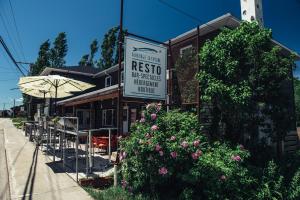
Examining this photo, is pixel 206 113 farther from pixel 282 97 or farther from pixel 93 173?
pixel 93 173

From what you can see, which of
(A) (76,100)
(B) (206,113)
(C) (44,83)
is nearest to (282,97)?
(B) (206,113)

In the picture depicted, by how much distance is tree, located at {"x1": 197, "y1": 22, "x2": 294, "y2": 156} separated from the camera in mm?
7047

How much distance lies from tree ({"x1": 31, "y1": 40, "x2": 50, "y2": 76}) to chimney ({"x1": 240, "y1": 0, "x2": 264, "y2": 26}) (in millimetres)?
39049

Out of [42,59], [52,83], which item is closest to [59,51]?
[42,59]

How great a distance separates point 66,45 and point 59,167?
4592 cm

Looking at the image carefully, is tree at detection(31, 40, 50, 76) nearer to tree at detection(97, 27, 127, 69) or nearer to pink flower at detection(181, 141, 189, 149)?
tree at detection(97, 27, 127, 69)

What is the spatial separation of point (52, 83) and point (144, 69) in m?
4.65

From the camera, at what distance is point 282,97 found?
7.63 meters

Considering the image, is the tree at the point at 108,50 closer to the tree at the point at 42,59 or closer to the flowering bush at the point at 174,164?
the tree at the point at 42,59

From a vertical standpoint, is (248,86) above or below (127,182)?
above

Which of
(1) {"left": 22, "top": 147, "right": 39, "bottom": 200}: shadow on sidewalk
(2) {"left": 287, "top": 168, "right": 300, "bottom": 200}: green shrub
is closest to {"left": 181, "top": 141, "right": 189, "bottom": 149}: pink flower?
(2) {"left": 287, "top": 168, "right": 300, "bottom": 200}: green shrub

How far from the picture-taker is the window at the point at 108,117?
745 inches

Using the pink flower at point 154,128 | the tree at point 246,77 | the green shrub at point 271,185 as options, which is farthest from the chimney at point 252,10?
the pink flower at point 154,128

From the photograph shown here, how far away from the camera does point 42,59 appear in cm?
4434
